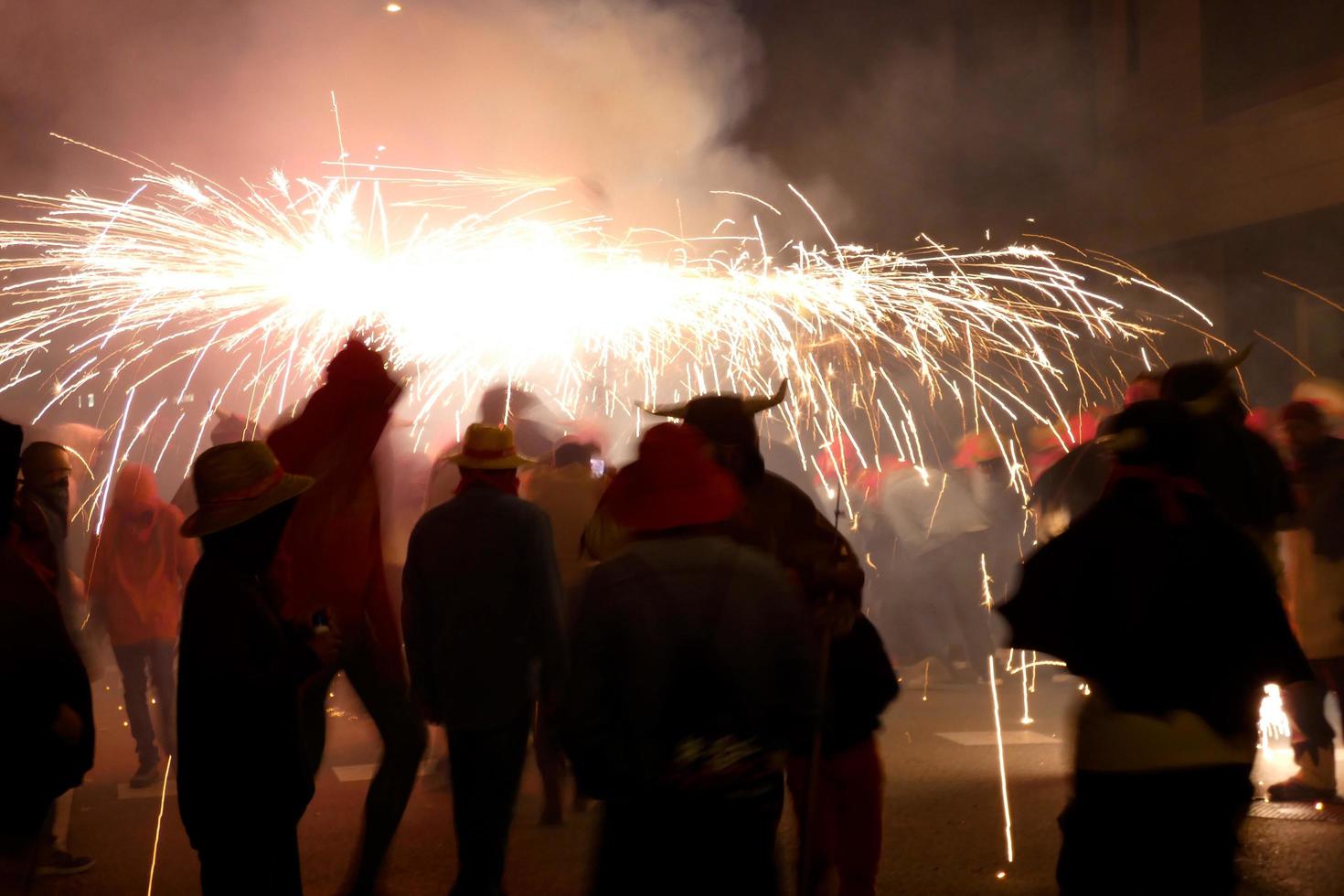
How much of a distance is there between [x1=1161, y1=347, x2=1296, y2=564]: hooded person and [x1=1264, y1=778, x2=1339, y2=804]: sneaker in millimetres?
1530

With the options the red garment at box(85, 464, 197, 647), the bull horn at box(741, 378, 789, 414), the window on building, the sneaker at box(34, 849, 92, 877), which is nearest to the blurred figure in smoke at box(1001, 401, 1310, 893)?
the bull horn at box(741, 378, 789, 414)

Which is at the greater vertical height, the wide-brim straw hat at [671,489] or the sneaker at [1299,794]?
the wide-brim straw hat at [671,489]

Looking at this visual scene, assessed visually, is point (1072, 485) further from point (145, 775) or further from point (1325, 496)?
point (145, 775)

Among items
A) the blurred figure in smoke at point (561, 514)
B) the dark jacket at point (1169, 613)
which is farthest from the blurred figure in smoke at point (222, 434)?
the dark jacket at point (1169, 613)

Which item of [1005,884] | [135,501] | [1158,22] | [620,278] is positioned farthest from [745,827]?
[1158,22]

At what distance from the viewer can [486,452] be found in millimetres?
4859

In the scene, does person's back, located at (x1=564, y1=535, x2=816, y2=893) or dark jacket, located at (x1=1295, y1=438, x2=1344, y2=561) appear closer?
person's back, located at (x1=564, y1=535, x2=816, y2=893)

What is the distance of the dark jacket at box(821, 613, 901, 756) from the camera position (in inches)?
159

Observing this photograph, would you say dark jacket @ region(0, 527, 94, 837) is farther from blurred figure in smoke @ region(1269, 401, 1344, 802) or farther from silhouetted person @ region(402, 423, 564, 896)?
blurred figure in smoke @ region(1269, 401, 1344, 802)

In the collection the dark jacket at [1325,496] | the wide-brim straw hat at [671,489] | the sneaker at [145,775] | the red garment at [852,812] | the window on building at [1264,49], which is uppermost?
the window on building at [1264,49]

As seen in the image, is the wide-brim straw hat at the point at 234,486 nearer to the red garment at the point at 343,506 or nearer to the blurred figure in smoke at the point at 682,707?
the red garment at the point at 343,506

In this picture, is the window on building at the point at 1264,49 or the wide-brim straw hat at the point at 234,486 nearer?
the wide-brim straw hat at the point at 234,486

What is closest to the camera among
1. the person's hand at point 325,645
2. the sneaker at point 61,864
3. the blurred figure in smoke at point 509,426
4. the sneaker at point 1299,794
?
the person's hand at point 325,645

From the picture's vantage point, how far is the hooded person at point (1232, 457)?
4.84 m
